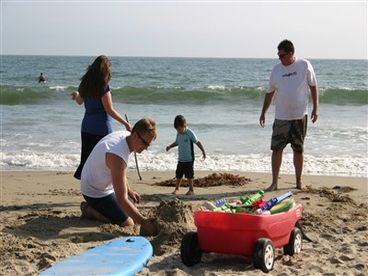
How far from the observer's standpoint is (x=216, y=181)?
8.13 m

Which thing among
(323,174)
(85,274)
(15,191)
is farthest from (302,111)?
(85,274)

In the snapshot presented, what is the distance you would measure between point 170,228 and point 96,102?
1.65 m

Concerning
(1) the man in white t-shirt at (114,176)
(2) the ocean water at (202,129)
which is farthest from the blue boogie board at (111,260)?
(2) the ocean water at (202,129)

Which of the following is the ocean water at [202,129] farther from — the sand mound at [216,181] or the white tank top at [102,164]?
the white tank top at [102,164]

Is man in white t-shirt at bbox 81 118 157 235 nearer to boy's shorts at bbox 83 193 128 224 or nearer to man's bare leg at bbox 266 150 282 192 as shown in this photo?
boy's shorts at bbox 83 193 128 224

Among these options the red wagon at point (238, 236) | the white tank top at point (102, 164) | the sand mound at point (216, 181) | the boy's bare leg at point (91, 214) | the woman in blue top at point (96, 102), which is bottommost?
the sand mound at point (216, 181)

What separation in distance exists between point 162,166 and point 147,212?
3.74 m

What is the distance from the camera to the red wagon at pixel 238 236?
4.07 m

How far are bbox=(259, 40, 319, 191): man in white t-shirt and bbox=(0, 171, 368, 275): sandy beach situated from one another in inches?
21.1

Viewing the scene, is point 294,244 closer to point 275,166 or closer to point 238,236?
point 238,236

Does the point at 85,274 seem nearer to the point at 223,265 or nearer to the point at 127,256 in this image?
the point at 127,256

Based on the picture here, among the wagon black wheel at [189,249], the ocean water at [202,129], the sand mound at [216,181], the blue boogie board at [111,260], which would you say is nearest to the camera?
the blue boogie board at [111,260]

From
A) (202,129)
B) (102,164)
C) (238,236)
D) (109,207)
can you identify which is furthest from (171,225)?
(202,129)

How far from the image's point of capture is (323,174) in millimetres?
9008
